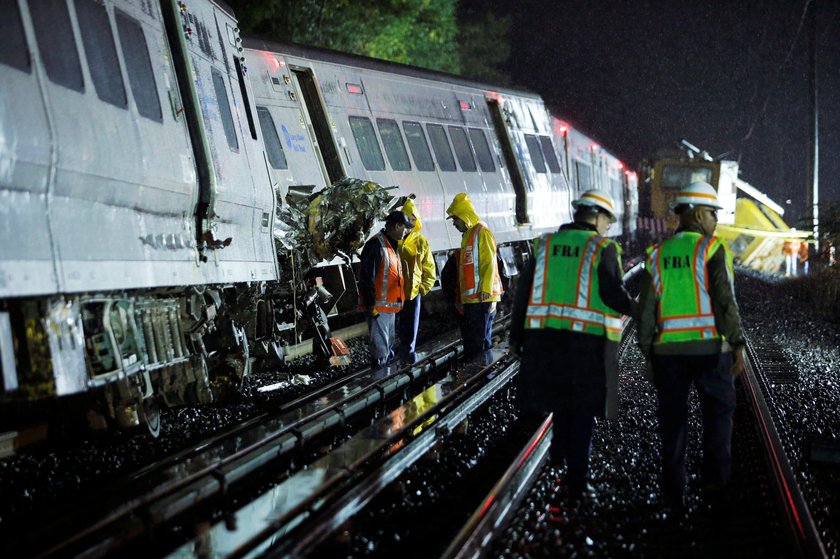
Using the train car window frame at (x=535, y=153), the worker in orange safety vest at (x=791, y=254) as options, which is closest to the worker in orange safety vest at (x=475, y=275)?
the train car window frame at (x=535, y=153)

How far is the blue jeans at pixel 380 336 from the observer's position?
8.82m

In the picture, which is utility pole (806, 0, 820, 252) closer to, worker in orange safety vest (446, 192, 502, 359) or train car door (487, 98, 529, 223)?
train car door (487, 98, 529, 223)

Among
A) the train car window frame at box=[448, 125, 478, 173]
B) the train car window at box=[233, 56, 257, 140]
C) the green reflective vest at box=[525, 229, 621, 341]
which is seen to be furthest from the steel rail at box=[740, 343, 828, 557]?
the train car window frame at box=[448, 125, 478, 173]

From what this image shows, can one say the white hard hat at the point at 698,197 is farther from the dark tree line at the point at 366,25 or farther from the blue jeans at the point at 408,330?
the dark tree line at the point at 366,25

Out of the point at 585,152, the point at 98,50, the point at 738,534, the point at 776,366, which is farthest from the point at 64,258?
the point at 585,152

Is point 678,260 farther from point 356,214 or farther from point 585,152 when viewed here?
point 585,152

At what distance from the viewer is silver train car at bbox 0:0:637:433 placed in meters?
4.64

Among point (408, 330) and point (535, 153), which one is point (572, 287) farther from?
point (535, 153)

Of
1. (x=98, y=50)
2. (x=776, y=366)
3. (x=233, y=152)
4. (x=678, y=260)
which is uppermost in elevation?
(x=98, y=50)

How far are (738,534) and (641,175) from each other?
36027 millimetres

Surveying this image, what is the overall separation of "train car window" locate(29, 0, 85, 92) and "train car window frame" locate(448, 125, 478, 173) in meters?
9.83

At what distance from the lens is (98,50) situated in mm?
5523

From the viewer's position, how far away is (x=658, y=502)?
512cm

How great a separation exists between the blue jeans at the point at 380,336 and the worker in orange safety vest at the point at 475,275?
2.51 ft
